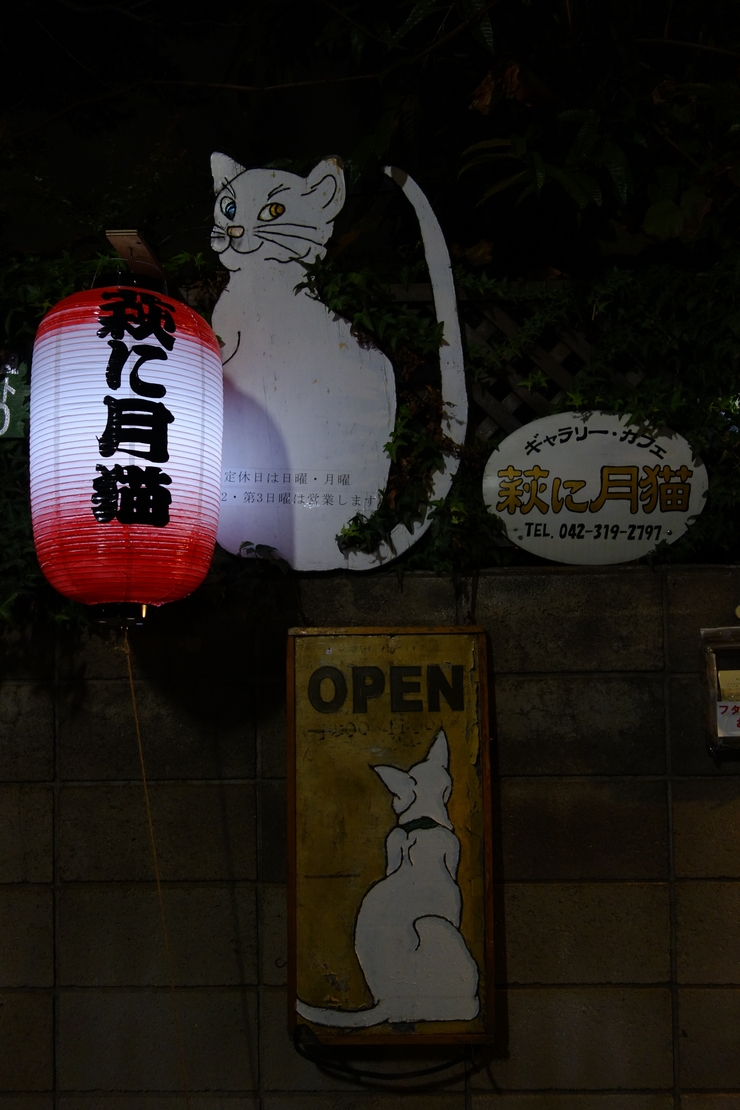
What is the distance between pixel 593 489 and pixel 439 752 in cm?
186

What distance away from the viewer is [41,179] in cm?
455

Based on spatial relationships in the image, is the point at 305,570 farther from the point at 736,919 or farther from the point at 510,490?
the point at 736,919

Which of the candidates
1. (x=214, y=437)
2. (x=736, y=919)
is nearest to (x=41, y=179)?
(x=214, y=437)

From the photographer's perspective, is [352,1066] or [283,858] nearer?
[352,1066]

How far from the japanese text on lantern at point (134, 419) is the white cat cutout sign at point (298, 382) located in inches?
38.5

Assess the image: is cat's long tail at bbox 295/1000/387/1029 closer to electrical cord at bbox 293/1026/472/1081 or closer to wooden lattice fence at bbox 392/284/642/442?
electrical cord at bbox 293/1026/472/1081

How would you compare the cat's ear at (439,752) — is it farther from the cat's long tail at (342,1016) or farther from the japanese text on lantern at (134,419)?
the japanese text on lantern at (134,419)

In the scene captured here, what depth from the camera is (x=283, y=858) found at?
13.2 ft

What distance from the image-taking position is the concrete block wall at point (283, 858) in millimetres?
3918

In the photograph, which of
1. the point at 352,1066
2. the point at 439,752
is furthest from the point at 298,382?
the point at 352,1066

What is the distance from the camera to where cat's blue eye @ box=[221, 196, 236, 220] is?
434 cm

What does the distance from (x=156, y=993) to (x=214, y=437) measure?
3.32 meters

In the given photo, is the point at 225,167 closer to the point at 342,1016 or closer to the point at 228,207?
the point at 228,207

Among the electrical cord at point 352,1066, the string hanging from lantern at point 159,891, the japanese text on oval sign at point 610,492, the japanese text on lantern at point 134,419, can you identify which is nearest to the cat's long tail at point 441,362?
the japanese text on oval sign at point 610,492
